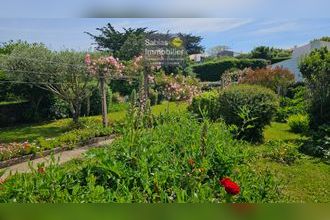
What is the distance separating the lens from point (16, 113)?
16.6m

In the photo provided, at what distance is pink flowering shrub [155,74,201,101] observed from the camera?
1503 centimetres

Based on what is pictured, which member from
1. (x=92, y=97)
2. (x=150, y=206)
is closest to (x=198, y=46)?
(x=92, y=97)

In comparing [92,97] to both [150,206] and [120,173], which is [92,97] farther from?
[150,206]

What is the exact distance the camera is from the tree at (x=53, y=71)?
15.0 m

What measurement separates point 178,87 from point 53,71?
13.8 ft

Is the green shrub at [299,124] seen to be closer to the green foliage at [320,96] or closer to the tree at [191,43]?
the green foliage at [320,96]

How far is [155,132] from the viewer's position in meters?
4.19

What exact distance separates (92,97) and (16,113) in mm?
2926

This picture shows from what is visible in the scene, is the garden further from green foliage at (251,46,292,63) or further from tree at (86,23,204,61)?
green foliage at (251,46,292,63)

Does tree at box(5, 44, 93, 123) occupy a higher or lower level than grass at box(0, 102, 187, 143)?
higher

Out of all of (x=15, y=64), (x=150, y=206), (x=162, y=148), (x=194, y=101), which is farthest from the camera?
(x=15, y=64)

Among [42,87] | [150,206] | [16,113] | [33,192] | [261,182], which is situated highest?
[150,206]
